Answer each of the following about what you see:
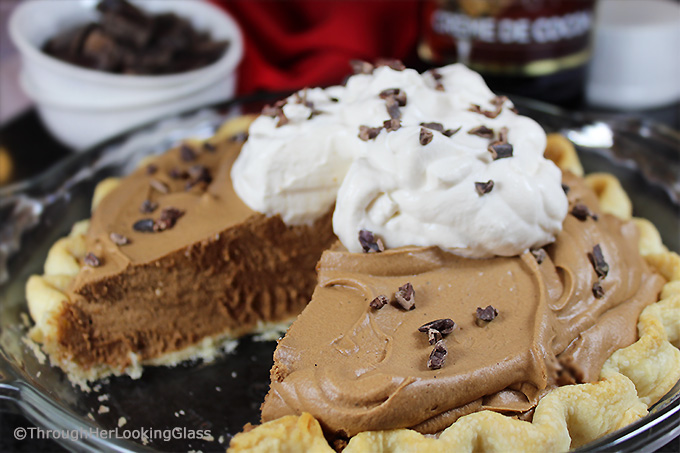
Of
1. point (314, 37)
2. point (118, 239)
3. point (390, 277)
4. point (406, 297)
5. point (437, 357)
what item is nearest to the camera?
point (437, 357)

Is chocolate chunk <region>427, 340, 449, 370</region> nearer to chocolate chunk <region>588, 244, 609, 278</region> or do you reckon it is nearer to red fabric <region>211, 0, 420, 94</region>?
chocolate chunk <region>588, 244, 609, 278</region>

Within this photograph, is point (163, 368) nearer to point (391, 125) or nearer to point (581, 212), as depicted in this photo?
point (391, 125)

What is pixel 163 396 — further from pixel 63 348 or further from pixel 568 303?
pixel 568 303

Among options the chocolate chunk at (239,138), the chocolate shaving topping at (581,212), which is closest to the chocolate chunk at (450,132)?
the chocolate shaving topping at (581,212)

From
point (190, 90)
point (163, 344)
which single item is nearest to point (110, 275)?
point (163, 344)

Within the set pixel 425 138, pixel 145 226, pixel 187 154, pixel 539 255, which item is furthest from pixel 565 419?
pixel 187 154
